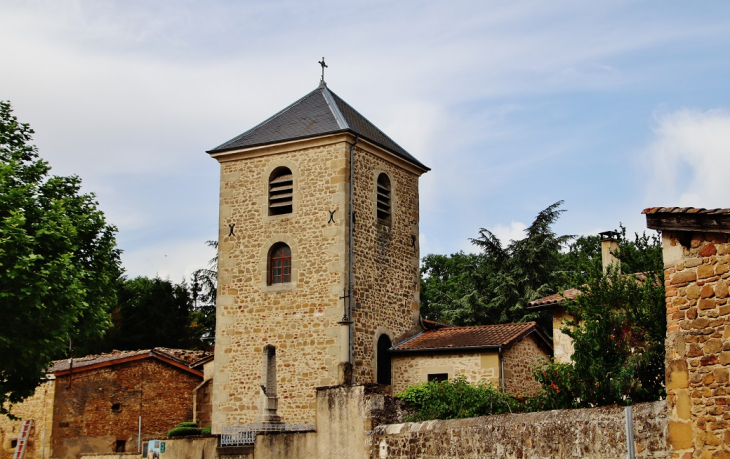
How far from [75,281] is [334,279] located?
22.8ft

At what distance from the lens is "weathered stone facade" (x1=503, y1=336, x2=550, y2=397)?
21.9 m

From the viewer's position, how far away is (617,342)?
15.6 m

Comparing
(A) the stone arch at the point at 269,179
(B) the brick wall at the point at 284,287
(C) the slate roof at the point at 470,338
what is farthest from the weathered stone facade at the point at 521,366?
(A) the stone arch at the point at 269,179

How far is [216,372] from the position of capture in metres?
24.3

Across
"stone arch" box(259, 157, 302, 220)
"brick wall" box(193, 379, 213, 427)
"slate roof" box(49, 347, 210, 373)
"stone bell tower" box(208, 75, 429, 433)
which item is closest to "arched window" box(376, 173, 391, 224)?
"stone bell tower" box(208, 75, 429, 433)

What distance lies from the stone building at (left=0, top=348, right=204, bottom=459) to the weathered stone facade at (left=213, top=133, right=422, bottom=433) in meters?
5.00

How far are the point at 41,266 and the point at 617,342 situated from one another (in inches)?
449

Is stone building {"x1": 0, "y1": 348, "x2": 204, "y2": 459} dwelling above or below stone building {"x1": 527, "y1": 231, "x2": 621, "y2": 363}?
below

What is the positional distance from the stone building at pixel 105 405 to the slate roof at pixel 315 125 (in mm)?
7719

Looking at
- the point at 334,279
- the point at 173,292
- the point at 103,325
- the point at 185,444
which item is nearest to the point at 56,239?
the point at 103,325

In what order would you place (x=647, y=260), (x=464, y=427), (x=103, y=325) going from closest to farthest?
(x=464, y=427)
(x=647, y=260)
(x=103, y=325)

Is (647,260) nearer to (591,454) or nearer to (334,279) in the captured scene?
(591,454)

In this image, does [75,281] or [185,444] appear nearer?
[75,281]

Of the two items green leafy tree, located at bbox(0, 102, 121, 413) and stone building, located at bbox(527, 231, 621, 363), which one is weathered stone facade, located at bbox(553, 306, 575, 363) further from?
green leafy tree, located at bbox(0, 102, 121, 413)
